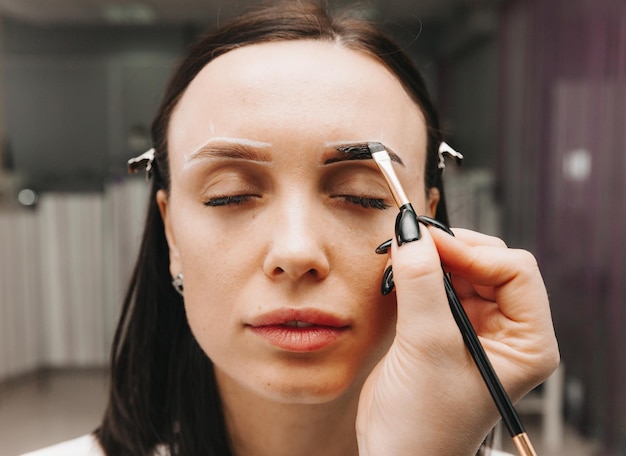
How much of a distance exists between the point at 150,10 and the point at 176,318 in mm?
2461

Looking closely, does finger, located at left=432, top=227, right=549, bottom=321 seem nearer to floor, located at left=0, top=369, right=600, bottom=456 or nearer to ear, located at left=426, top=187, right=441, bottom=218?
ear, located at left=426, top=187, right=441, bottom=218

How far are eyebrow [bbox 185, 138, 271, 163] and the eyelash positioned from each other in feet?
0.19

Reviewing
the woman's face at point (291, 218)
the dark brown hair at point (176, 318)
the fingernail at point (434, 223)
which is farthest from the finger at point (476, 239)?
the dark brown hair at point (176, 318)

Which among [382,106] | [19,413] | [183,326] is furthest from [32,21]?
[382,106]

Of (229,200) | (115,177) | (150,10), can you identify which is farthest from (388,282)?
(150,10)

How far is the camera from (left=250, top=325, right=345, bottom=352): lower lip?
75cm

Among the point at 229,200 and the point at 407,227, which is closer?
the point at 407,227

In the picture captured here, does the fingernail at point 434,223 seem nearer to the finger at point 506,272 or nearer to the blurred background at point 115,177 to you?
→ the finger at point 506,272

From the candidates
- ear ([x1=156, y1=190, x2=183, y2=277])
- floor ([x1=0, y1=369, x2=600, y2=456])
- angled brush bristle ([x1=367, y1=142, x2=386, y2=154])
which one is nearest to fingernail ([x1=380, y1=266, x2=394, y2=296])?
angled brush bristle ([x1=367, y1=142, x2=386, y2=154])

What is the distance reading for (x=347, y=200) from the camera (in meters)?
0.81

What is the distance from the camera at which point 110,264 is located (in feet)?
9.75

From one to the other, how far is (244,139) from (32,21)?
2647 mm

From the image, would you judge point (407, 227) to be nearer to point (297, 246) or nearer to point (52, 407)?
point (297, 246)

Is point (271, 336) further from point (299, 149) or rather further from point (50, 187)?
point (50, 187)
